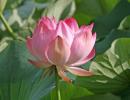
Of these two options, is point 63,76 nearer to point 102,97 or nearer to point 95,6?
point 102,97

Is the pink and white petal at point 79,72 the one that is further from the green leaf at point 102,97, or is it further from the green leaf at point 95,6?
the green leaf at point 95,6

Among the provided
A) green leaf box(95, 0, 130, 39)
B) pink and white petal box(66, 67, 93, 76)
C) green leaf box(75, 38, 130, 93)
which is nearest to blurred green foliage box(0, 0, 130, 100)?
green leaf box(75, 38, 130, 93)

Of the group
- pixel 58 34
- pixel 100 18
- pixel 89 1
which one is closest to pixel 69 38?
pixel 58 34

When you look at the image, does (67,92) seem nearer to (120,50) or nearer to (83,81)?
(83,81)

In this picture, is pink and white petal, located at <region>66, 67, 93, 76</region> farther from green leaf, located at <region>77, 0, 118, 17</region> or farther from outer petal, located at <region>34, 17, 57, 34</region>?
green leaf, located at <region>77, 0, 118, 17</region>

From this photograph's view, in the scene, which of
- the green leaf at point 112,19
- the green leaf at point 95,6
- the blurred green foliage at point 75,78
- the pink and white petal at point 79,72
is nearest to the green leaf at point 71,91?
the blurred green foliage at point 75,78

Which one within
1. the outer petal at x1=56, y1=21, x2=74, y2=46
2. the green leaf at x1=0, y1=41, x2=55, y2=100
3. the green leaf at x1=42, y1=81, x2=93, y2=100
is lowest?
the green leaf at x1=42, y1=81, x2=93, y2=100

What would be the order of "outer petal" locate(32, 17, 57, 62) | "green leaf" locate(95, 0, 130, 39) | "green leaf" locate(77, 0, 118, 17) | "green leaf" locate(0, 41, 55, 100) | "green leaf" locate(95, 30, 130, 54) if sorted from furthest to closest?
1. "green leaf" locate(77, 0, 118, 17)
2. "green leaf" locate(95, 0, 130, 39)
3. "green leaf" locate(95, 30, 130, 54)
4. "green leaf" locate(0, 41, 55, 100)
5. "outer petal" locate(32, 17, 57, 62)
